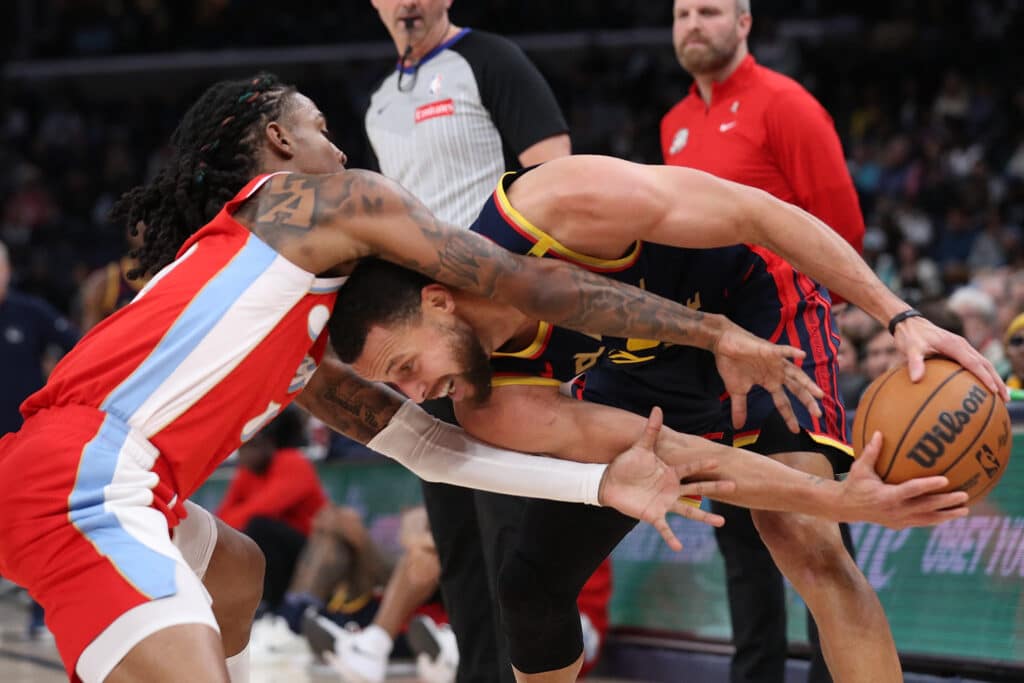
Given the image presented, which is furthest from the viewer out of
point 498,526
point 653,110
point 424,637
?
point 653,110

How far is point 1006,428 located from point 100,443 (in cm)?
191

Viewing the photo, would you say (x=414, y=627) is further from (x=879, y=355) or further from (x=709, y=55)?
(x=709, y=55)

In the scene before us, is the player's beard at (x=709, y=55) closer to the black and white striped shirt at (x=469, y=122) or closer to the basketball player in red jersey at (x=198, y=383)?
the black and white striped shirt at (x=469, y=122)

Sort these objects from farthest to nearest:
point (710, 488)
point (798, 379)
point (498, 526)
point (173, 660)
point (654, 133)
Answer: point (654, 133)
point (498, 526)
point (710, 488)
point (798, 379)
point (173, 660)

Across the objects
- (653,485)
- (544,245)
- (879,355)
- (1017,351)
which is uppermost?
(544,245)

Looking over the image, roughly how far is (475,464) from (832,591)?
0.92 m

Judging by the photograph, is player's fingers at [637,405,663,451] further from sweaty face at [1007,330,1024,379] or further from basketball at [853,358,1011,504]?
sweaty face at [1007,330,1024,379]

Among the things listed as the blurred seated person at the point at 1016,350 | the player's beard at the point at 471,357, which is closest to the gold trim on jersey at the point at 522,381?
the player's beard at the point at 471,357

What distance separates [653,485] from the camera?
2902 mm

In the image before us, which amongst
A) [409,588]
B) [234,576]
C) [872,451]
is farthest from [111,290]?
[872,451]

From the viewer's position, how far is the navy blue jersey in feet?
10.4

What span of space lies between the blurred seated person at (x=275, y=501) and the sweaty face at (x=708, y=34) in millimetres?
3743

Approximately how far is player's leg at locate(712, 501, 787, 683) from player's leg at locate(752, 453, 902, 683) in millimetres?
1006

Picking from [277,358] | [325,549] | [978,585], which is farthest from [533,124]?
[325,549]
